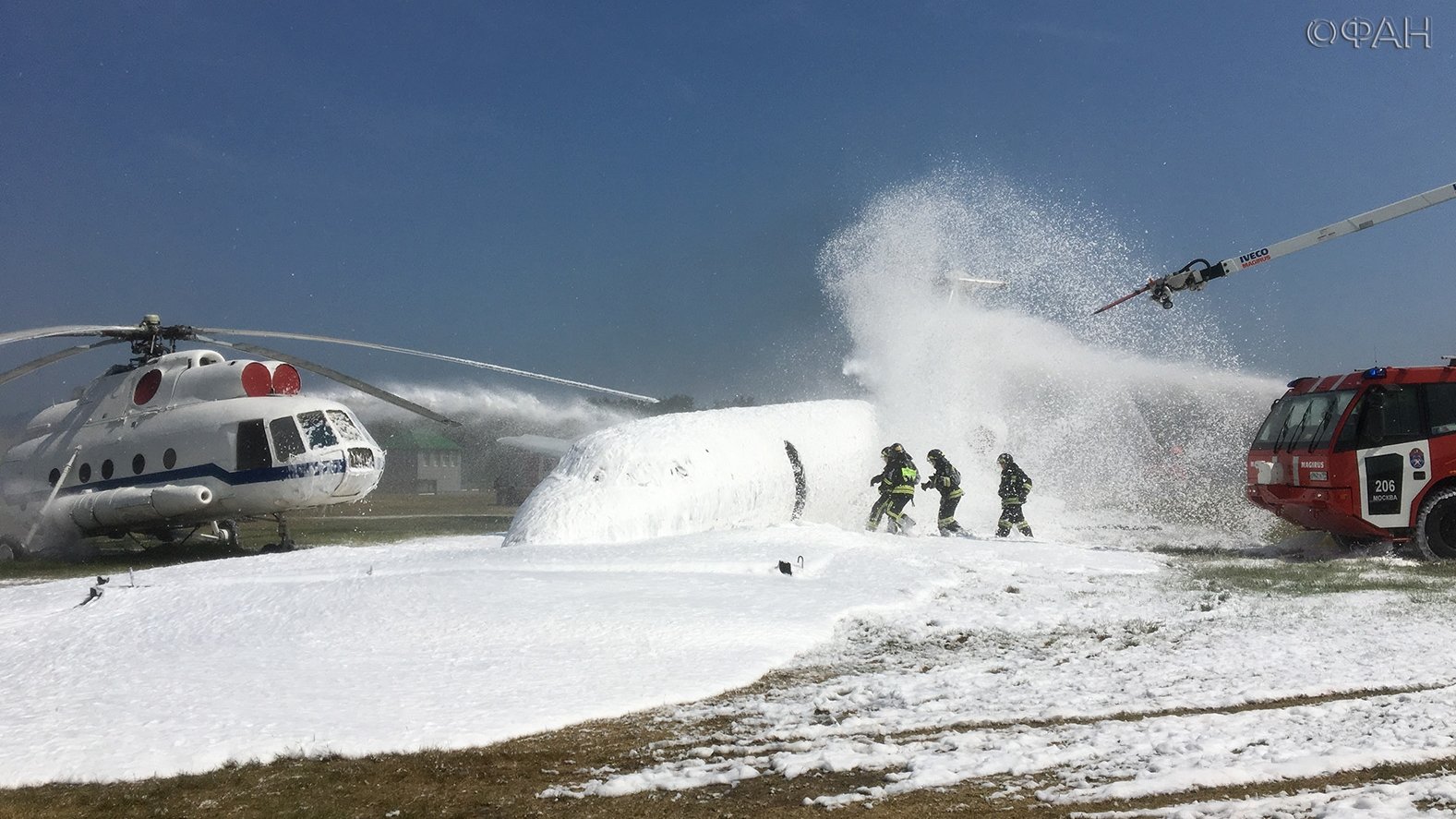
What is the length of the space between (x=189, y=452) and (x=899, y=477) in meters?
11.0

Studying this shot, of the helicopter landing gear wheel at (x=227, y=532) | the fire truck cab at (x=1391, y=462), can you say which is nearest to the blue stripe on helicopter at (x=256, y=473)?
the helicopter landing gear wheel at (x=227, y=532)

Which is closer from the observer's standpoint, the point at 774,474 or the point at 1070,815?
the point at 1070,815

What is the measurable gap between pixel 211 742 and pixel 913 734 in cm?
342

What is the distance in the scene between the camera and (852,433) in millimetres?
16375

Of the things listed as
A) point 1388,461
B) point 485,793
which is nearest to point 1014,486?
point 1388,461

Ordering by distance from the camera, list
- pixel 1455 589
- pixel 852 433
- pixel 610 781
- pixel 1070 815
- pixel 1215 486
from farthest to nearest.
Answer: pixel 1215 486
pixel 852 433
pixel 1455 589
pixel 610 781
pixel 1070 815

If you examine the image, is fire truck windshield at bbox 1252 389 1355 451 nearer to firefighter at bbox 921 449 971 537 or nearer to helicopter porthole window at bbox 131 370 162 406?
firefighter at bbox 921 449 971 537

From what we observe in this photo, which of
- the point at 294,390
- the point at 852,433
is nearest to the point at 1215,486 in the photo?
the point at 852,433

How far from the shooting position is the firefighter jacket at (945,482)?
49.9 feet

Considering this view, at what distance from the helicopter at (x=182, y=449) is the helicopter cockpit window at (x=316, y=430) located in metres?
0.02

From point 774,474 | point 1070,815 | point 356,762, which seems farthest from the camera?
point 774,474

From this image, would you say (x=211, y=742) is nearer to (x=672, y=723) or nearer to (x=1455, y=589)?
(x=672, y=723)

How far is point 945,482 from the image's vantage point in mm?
Result: 15211

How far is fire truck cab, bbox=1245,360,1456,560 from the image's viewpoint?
12250 millimetres
